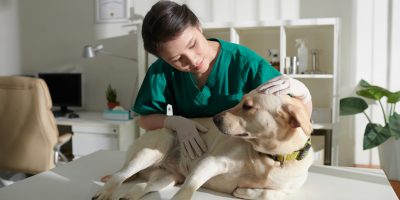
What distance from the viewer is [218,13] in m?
3.19

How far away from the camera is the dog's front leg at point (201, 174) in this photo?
91 cm

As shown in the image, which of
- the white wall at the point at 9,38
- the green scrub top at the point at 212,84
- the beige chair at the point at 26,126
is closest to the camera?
the green scrub top at the point at 212,84

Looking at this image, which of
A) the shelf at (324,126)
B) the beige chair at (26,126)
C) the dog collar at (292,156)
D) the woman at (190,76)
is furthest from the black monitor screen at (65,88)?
the dog collar at (292,156)

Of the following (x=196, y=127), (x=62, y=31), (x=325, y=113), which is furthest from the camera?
(x=62, y=31)

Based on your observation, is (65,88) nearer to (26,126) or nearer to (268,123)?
(26,126)

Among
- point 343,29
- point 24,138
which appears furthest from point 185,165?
point 343,29

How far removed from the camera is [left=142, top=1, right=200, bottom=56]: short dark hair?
0.99 metres

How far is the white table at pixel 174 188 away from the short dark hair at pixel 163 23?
0.45 m

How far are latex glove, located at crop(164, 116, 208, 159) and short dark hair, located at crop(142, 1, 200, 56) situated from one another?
9.9 inches

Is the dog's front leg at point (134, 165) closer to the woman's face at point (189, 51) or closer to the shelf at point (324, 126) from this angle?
the woman's face at point (189, 51)

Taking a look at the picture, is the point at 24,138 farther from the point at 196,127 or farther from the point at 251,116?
the point at 251,116

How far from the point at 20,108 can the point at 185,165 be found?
1.55m

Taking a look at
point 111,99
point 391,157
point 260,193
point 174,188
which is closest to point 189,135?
point 174,188

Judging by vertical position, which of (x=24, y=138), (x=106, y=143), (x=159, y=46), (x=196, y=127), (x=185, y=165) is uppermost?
(x=159, y=46)
